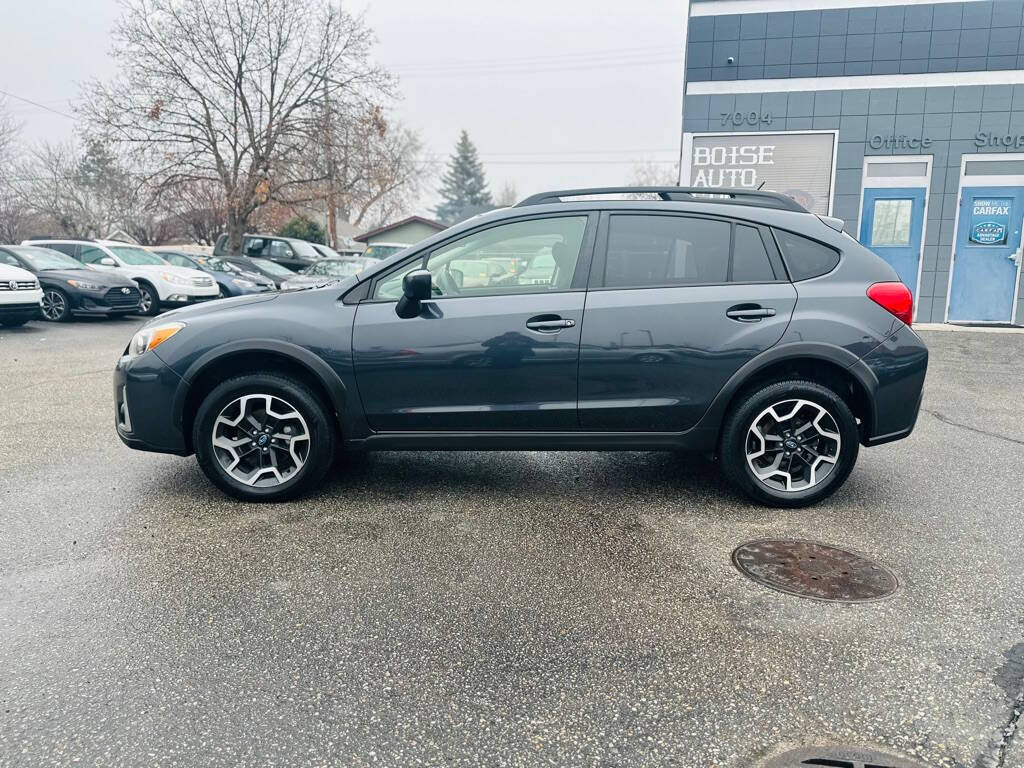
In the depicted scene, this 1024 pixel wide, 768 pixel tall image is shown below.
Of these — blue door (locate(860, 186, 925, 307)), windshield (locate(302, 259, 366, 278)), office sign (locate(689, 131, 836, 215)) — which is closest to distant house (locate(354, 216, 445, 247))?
windshield (locate(302, 259, 366, 278))

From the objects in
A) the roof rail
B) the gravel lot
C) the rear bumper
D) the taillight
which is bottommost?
the gravel lot

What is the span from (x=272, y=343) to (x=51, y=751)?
2287mm

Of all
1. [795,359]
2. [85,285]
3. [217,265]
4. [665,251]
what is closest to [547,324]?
[665,251]

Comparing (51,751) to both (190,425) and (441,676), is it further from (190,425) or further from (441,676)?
(190,425)

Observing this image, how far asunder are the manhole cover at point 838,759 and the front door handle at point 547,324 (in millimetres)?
2367

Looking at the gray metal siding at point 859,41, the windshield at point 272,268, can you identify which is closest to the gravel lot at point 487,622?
the gray metal siding at point 859,41

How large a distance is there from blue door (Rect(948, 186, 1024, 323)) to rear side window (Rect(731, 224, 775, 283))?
35.5ft

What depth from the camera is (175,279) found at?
15.3m

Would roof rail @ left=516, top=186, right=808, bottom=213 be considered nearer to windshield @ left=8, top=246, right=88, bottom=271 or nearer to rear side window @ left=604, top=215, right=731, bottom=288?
rear side window @ left=604, top=215, right=731, bottom=288

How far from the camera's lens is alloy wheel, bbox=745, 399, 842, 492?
408cm

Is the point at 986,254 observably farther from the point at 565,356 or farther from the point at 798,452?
the point at 565,356

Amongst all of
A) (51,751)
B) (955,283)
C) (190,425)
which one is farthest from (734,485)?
(955,283)

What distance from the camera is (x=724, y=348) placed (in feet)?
13.1

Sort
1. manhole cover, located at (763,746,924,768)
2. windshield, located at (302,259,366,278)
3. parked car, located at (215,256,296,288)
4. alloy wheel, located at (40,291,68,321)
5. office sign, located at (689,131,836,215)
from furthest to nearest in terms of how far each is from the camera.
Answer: parked car, located at (215,256,296,288), windshield, located at (302,259,366,278), alloy wheel, located at (40,291,68,321), office sign, located at (689,131,836,215), manhole cover, located at (763,746,924,768)
